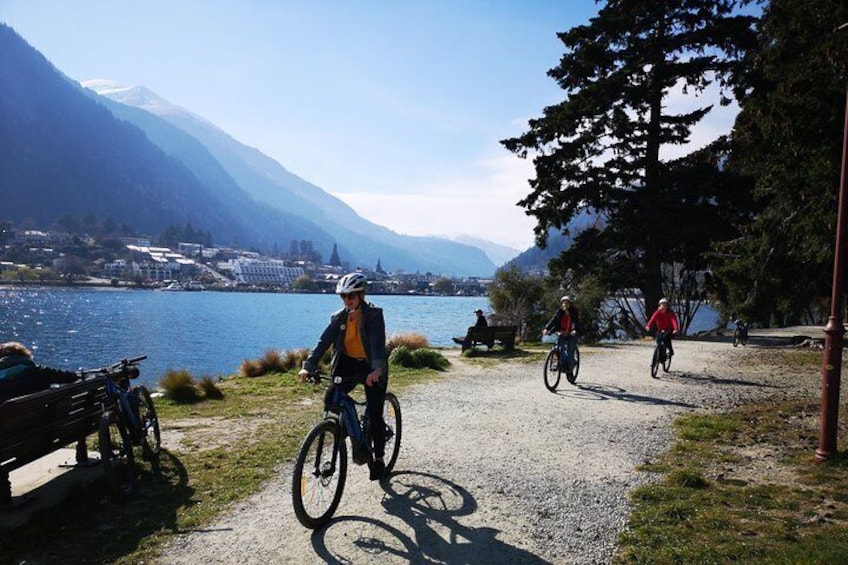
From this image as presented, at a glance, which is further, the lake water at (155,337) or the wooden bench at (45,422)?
the lake water at (155,337)

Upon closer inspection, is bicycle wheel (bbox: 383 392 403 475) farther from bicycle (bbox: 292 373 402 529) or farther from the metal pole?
the metal pole

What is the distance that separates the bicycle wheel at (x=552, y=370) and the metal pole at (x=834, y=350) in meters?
6.04

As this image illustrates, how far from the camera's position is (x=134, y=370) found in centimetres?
702

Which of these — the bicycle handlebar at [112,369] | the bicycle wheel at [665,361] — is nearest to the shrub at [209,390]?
the bicycle handlebar at [112,369]

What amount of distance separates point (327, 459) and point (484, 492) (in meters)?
1.79

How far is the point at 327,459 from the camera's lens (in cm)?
519

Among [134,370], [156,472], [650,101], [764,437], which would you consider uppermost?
[650,101]

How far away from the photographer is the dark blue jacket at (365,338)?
17.5ft

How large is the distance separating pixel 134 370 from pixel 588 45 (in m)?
27.2

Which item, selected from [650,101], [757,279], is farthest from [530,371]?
[650,101]

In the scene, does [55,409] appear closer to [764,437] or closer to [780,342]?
[764,437]

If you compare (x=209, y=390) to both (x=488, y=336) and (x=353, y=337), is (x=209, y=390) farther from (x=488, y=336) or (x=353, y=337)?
(x=488, y=336)

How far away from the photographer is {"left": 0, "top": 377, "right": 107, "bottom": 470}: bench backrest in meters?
4.95

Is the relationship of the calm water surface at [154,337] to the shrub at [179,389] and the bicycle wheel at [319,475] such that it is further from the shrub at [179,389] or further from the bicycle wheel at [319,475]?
the bicycle wheel at [319,475]
